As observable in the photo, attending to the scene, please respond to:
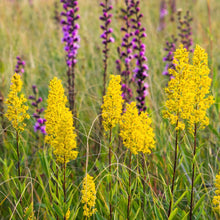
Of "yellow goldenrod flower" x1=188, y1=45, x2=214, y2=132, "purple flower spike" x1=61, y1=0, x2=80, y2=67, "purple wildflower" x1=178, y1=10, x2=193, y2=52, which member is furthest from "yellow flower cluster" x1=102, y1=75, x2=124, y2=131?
"purple wildflower" x1=178, y1=10, x2=193, y2=52

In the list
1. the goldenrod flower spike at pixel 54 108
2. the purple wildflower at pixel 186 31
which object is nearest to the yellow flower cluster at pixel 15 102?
the goldenrod flower spike at pixel 54 108

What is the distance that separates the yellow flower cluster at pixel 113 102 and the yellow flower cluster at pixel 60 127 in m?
0.30

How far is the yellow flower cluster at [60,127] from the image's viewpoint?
2250 millimetres

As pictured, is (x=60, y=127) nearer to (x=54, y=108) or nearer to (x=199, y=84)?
(x=54, y=108)

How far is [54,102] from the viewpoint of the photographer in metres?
2.44

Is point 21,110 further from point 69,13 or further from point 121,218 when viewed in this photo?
point 69,13

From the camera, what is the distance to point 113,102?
247 centimetres

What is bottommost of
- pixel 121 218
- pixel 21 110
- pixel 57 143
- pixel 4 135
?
pixel 121 218

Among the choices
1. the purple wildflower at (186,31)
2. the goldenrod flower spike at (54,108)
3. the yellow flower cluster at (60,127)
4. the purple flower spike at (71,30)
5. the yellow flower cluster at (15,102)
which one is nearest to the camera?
the yellow flower cluster at (60,127)

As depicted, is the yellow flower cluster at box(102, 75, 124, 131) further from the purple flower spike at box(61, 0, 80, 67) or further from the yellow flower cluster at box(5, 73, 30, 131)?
the purple flower spike at box(61, 0, 80, 67)

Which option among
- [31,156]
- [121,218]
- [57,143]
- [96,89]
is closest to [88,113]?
[96,89]

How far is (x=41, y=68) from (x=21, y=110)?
441cm

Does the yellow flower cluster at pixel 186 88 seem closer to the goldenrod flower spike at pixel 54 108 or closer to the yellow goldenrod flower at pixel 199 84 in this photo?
the yellow goldenrod flower at pixel 199 84

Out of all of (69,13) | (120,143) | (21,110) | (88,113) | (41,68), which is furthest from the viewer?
(41,68)
